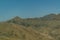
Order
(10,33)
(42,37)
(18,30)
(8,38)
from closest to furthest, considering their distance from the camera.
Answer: (8,38)
(10,33)
(18,30)
(42,37)

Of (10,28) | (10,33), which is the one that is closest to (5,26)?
(10,28)

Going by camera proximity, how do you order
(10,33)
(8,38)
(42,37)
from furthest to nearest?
1. (42,37)
2. (10,33)
3. (8,38)

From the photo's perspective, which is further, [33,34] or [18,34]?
[33,34]

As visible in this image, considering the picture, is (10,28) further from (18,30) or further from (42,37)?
(42,37)

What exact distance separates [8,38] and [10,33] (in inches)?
178

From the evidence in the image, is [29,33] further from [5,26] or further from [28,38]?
[5,26]

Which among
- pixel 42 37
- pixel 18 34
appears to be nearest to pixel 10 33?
pixel 18 34

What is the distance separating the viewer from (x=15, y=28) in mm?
52719

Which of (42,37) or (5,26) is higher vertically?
(5,26)

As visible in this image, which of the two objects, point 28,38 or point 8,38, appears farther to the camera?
point 28,38

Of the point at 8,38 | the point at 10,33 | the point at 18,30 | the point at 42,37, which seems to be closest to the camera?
the point at 8,38

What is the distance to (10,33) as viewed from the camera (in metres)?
48.0

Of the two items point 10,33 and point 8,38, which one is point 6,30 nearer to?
point 10,33

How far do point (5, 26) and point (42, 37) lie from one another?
1159 cm
